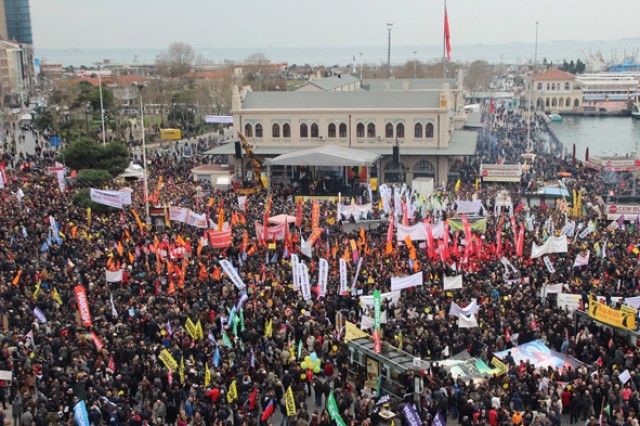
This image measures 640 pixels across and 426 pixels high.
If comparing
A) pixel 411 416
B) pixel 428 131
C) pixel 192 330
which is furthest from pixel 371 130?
pixel 411 416

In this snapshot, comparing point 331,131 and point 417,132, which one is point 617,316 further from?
point 331,131

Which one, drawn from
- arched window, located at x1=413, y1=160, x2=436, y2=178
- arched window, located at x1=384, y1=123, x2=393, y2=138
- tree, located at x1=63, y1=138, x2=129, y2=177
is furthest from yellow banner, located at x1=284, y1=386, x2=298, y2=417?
arched window, located at x1=384, y1=123, x2=393, y2=138

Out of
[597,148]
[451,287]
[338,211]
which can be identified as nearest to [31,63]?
[597,148]

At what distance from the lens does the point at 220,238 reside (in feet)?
89.0

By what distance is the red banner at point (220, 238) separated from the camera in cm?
2705

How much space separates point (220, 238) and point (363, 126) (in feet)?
82.8

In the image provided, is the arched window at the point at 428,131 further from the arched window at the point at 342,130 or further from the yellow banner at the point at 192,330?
the yellow banner at the point at 192,330

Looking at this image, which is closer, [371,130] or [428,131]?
[428,131]

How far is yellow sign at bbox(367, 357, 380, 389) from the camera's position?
1816cm

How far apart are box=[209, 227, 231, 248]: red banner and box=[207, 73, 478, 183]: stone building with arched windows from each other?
871 inches

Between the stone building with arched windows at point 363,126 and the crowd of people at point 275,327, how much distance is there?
17.0 metres

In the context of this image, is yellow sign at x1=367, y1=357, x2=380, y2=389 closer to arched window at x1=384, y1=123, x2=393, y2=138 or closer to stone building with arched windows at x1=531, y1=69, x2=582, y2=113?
arched window at x1=384, y1=123, x2=393, y2=138

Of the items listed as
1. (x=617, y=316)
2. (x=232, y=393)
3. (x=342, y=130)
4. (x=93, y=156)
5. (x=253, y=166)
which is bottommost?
(x=232, y=393)

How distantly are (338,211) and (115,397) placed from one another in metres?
18.3
